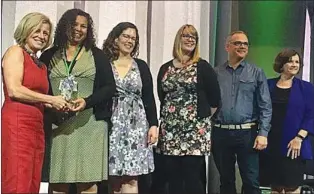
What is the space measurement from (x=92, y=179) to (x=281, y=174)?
1.41 meters

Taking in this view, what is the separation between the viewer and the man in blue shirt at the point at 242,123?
387cm

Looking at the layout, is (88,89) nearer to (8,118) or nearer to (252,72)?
(8,118)

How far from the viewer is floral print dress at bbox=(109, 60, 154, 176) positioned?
11.8 ft

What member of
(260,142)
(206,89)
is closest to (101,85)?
(206,89)

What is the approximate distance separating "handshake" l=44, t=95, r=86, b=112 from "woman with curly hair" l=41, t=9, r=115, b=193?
56mm

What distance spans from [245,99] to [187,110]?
1.37 feet

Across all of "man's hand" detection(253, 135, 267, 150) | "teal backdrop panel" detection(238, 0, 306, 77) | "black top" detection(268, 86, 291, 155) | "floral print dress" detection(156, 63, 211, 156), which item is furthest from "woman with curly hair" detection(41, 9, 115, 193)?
"teal backdrop panel" detection(238, 0, 306, 77)

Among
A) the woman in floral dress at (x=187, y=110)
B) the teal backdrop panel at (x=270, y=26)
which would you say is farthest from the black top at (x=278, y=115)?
the teal backdrop panel at (x=270, y=26)

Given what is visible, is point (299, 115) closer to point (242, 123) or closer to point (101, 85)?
point (242, 123)

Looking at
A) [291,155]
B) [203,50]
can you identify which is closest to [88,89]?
[291,155]

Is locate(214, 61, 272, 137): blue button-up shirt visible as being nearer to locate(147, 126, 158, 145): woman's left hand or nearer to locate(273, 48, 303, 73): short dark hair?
locate(273, 48, 303, 73): short dark hair

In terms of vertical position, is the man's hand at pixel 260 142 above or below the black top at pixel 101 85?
below

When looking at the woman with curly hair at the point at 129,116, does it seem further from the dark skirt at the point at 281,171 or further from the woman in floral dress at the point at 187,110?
the dark skirt at the point at 281,171

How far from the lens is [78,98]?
11.2ft
